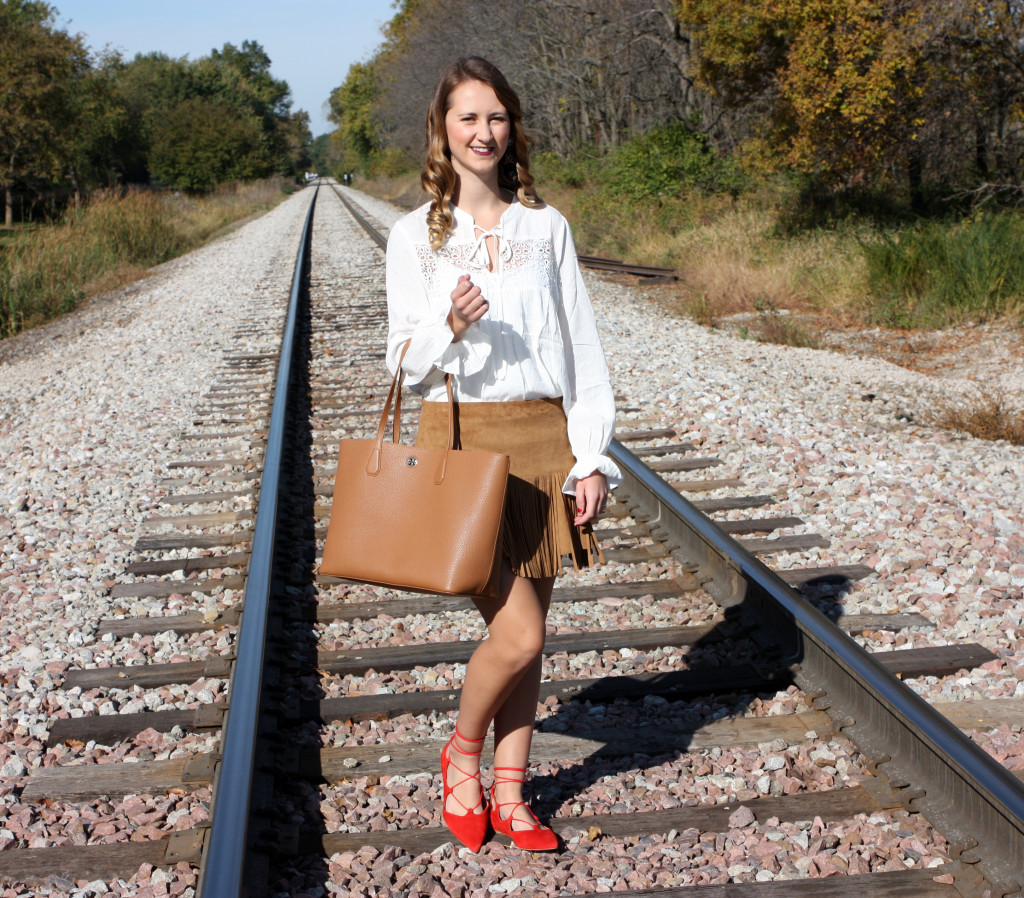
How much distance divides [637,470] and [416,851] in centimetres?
291

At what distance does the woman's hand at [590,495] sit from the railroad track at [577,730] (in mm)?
819

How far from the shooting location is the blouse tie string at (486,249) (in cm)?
233

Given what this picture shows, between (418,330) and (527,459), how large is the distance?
1.23 feet

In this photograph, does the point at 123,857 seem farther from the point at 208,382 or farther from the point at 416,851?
the point at 208,382

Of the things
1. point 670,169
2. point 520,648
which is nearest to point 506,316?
point 520,648

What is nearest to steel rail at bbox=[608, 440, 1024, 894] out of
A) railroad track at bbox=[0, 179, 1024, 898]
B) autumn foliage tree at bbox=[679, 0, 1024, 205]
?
railroad track at bbox=[0, 179, 1024, 898]

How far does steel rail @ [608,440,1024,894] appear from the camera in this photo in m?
2.35

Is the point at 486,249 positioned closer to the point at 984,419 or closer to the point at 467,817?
the point at 467,817

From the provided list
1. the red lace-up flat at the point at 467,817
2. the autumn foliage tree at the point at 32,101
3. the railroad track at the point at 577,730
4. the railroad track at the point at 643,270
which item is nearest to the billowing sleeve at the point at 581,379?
the red lace-up flat at the point at 467,817

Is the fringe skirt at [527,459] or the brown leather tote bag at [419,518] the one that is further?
the fringe skirt at [527,459]

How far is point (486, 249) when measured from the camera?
2.34m

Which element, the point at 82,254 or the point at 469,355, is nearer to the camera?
the point at 469,355

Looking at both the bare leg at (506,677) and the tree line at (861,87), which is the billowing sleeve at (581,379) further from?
the tree line at (861,87)

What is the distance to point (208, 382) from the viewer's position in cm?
845
